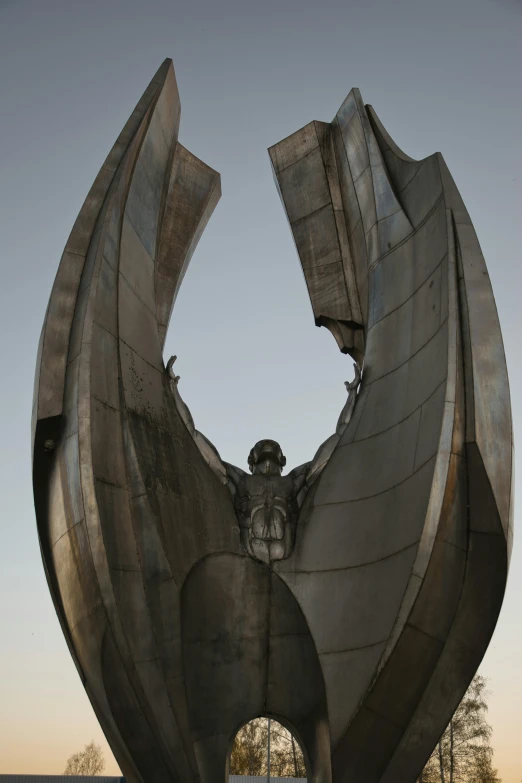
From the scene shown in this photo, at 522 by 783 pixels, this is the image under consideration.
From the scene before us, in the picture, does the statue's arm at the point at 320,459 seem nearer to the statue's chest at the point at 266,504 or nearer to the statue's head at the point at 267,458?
the statue's chest at the point at 266,504

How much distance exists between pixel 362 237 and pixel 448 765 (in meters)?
18.3

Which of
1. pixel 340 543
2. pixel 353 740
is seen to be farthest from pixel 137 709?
pixel 340 543

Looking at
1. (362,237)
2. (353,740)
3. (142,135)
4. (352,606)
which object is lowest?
(353,740)

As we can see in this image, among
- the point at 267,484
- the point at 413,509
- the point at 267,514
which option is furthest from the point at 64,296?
the point at 413,509

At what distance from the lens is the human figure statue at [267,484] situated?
9180 millimetres

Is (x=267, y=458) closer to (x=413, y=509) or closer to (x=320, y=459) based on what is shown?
(x=320, y=459)

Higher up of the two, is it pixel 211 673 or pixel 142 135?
pixel 142 135

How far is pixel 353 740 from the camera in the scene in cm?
776

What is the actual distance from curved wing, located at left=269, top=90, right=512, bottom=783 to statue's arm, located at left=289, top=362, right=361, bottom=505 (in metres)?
0.12

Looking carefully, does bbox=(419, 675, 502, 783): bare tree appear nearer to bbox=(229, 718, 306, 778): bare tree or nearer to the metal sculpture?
bbox=(229, 718, 306, 778): bare tree

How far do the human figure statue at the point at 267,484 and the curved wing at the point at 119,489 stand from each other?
155 millimetres

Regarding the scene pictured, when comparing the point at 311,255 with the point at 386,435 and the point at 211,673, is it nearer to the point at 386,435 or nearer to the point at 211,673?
the point at 386,435

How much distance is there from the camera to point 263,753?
28469mm

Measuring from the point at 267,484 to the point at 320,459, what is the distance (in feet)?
2.05
